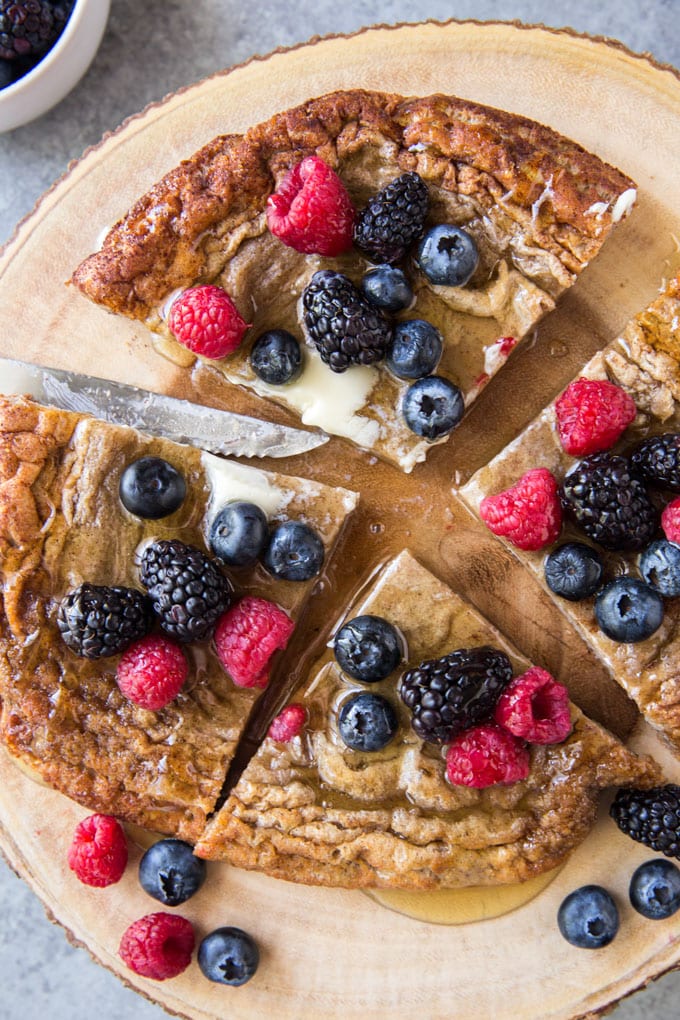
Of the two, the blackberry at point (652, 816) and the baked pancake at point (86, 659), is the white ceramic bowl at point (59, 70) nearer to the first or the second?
the baked pancake at point (86, 659)

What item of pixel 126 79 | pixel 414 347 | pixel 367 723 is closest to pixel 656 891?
pixel 367 723

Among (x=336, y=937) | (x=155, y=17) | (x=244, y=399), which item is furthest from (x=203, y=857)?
(x=155, y=17)

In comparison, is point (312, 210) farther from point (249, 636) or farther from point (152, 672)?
point (152, 672)

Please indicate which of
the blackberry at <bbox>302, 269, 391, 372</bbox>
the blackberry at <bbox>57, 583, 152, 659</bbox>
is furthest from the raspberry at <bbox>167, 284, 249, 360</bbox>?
the blackberry at <bbox>57, 583, 152, 659</bbox>

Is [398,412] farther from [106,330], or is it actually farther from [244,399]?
[106,330]

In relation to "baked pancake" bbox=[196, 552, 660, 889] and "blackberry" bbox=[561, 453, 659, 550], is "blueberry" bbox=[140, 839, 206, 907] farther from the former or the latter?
"blackberry" bbox=[561, 453, 659, 550]

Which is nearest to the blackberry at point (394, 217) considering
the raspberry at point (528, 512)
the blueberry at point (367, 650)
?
the raspberry at point (528, 512)
